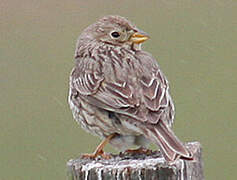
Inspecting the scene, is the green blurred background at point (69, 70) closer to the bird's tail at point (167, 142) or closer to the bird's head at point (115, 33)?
the bird's head at point (115, 33)

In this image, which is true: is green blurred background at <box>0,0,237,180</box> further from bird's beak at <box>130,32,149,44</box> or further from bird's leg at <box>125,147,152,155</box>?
bird's leg at <box>125,147,152,155</box>

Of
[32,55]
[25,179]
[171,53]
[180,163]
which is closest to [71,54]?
[32,55]

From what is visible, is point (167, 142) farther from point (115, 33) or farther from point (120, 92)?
point (115, 33)

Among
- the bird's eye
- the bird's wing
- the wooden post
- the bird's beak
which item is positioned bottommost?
the wooden post

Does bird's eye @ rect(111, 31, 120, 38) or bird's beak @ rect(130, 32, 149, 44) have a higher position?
bird's eye @ rect(111, 31, 120, 38)

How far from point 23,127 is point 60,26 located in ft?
10.9

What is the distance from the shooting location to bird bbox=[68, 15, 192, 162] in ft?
20.3

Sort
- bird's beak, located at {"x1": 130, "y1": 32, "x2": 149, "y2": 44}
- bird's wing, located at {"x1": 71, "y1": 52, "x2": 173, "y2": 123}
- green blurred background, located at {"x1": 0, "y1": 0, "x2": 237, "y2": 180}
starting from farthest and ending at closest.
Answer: green blurred background, located at {"x1": 0, "y1": 0, "x2": 237, "y2": 180}
bird's beak, located at {"x1": 130, "y1": 32, "x2": 149, "y2": 44}
bird's wing, located at {"x1": 71, "y1": 52, "x2": 173, "y2": 123}

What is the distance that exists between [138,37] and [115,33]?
0.26m

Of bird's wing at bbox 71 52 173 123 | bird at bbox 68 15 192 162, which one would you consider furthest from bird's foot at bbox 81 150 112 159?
bird's wing at bbox 71 52 173 123

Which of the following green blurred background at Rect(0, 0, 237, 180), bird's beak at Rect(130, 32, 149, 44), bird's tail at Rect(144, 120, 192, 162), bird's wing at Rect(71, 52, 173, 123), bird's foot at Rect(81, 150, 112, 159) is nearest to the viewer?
bird's tail at Rect(144, 120, 192, 162)

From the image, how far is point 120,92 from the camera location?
6.41 metres

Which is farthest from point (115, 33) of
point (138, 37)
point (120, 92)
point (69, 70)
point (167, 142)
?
point (69, 70)

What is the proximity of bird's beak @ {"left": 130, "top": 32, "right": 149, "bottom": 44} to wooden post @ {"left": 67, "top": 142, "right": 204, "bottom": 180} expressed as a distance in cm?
167
